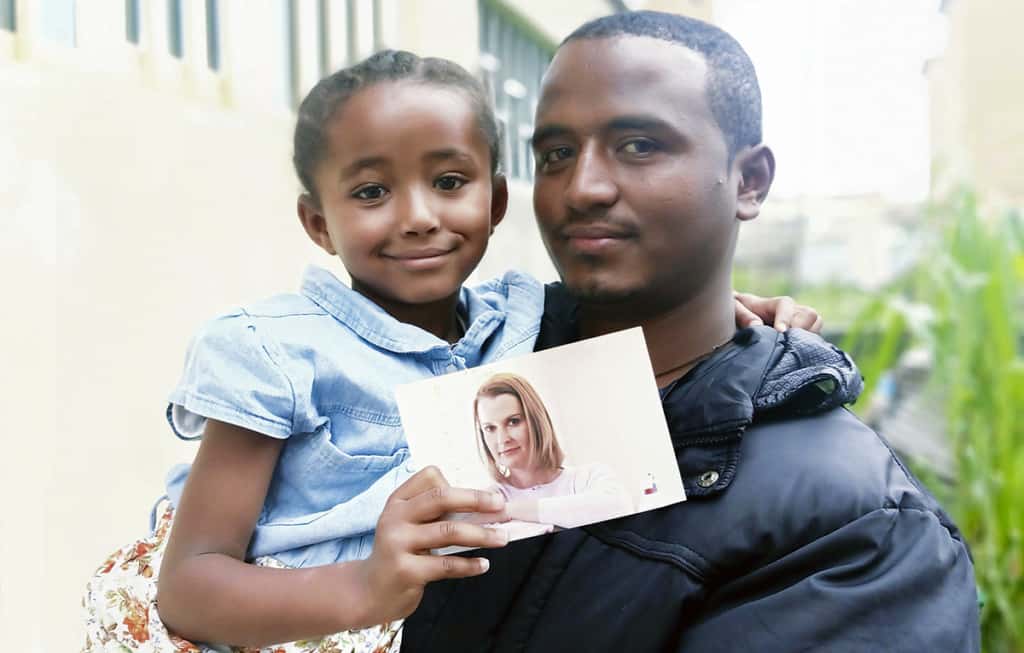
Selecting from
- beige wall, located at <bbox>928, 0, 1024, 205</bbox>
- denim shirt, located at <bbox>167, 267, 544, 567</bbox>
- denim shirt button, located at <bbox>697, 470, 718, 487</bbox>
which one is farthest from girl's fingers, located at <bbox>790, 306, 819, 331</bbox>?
beige wall, located at <bbox>928, 0, 1024, 205</bbox>

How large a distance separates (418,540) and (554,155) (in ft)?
2.09

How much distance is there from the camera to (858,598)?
1.25 m

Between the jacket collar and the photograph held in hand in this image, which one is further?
the jacket collar

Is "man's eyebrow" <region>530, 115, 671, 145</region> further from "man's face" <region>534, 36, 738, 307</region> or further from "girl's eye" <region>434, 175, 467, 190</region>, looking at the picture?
"girl's eye" <region>434, 175, 467, 190</region>

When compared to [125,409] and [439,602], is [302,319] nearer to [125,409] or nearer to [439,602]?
[439,602]

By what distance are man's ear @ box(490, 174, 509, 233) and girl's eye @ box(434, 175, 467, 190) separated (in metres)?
0.11

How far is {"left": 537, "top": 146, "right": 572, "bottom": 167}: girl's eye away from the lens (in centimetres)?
149

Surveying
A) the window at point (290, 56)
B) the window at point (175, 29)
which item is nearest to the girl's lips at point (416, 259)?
the window at point (175, 29)

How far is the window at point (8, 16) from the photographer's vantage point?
1979mm

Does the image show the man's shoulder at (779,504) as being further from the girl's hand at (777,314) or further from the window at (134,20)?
the window at (134,20)

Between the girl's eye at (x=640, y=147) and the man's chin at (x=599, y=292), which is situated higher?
the girl's eye at (x=640, y=147)

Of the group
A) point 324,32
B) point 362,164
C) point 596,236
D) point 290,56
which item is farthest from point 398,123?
point 324,32

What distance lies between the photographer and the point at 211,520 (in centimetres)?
126

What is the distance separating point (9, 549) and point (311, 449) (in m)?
1.05
